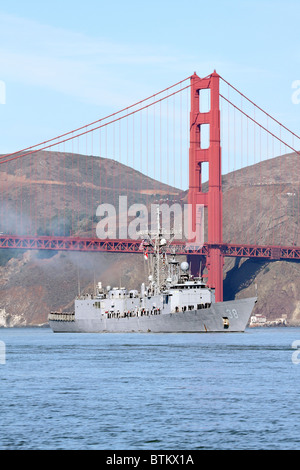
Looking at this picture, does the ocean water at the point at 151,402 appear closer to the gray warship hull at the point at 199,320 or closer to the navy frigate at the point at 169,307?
the gray warship hull at the point at 199,320

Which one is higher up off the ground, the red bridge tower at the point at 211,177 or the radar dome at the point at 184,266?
the red bridge tower at the point at 211,177

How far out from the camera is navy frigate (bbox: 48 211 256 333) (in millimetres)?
92000

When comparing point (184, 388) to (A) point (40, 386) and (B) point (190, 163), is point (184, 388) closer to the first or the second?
(A) point (40, 386)

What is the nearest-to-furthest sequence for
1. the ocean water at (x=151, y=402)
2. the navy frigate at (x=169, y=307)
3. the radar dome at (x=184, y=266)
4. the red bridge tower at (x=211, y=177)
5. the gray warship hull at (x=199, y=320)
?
the ocean water at (x=151, y=402)
the gray warship hull at (x=199, y=320)
the navy frigate at (x=169, y=307)
the radar dome at (x=184, y=266)
the red bridge tower at (x=211, y=177)

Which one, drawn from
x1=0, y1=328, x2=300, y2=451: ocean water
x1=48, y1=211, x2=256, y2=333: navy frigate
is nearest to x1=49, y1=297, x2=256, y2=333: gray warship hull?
x1=48, y1=211, x2=256, y2=333: navy frigate

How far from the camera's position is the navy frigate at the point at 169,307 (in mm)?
92000

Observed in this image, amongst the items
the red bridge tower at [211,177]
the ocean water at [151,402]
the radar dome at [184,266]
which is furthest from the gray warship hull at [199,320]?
the red bridge tower at [211,177]

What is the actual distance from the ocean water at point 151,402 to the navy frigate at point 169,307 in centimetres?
2851

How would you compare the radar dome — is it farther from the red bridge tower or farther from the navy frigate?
the red bridge tower

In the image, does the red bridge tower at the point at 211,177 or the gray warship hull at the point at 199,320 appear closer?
the gray warship hull at the point at 199,320

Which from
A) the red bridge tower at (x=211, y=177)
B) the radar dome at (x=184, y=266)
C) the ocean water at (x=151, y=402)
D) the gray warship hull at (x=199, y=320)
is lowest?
the ocean water at (x=151, y=402)

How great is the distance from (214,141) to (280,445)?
111 metres

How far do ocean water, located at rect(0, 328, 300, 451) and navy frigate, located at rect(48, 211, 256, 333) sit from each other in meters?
28.5

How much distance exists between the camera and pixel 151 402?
3816 centimetres
